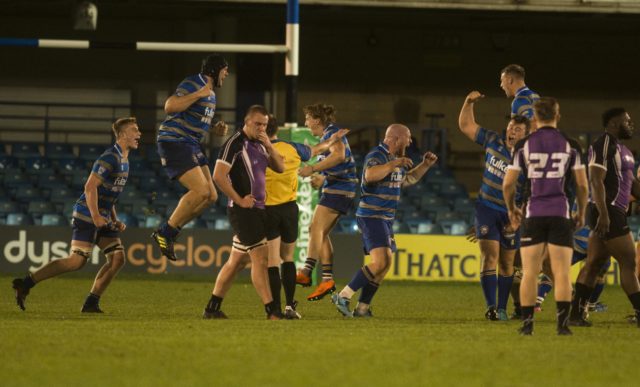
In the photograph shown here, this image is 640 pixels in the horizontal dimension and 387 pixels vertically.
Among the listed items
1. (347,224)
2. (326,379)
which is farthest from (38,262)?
(326,379)

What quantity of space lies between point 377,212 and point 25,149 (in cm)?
1328

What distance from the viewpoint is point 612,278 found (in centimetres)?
2142

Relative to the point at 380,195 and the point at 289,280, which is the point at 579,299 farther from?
the point at 289,280

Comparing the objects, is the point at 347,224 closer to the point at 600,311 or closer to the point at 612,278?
the point at 612,278

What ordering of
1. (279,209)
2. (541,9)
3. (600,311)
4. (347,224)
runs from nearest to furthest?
(279,209) → (600,311) → (347,224) → (541,9)

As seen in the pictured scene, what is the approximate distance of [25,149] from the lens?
2520 cm

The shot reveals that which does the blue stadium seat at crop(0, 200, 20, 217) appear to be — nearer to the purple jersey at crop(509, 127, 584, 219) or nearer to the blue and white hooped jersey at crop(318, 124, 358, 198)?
the blue and white hooped jersey at crop(318, 124, 358, 198)

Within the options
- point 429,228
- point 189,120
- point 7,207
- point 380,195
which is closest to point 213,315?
point 189,120

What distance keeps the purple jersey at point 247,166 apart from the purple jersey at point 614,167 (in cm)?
303

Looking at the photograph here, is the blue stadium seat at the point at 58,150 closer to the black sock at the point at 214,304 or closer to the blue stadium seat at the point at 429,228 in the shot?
the blue stadium seat at the point at 429,228

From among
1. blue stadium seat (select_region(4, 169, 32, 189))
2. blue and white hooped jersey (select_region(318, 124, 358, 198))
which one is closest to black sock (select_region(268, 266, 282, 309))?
blue and white hooped jersey (select_region(318, 124, 358, 198))

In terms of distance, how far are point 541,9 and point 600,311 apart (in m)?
10.3

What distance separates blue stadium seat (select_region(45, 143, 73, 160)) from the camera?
81.2 ft

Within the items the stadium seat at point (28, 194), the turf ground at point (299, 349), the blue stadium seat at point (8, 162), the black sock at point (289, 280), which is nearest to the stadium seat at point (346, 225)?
the stadium seat at point (28, 194)
